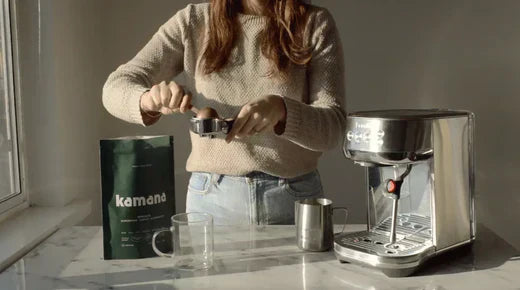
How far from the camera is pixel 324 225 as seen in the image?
95 cm

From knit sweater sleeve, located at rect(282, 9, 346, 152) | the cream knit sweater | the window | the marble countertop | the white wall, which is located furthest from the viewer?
the white wall

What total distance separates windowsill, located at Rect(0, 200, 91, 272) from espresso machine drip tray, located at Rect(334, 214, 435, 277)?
0.58 metres

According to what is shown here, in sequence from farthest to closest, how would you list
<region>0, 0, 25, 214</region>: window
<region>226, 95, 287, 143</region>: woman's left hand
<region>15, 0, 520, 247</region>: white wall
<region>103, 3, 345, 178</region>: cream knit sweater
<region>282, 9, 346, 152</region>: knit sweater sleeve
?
<region>15, 0, 520, 247</region>: white wall < <region>0, 0, 25, 214</region>: window < <region>103, 3, 345, 178</region>: cream knit sweater < <region>282, 9, 346, 152</region>: knit sweater sleeve < <region>226, 95, 287, 143</region>: woman's left hand

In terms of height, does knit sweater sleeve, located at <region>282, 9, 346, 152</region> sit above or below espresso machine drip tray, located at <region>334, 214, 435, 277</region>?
above

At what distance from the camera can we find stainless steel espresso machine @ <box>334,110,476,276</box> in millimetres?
839

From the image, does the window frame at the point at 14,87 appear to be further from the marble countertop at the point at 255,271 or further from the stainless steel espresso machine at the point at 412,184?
the stainless steel espresso machine at the point at 412,184

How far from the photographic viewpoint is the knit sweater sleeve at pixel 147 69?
1.12m

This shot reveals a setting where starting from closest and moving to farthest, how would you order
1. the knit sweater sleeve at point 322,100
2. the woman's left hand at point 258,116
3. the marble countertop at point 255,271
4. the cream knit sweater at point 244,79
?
the marble countertop at point 255,271 < the woman's left hand at point 258,116 < the knit sweater sleeve at point 322,100 < the cream knit sweater at point 244,79

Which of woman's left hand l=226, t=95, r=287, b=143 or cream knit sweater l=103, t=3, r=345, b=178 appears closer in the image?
woman's left hand l=226, t=95, r=287, b=143

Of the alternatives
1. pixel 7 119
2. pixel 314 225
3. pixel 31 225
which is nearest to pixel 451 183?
pixel 314 225

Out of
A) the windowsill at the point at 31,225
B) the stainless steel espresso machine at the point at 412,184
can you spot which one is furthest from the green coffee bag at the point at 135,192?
the stainless steel espresso machine at the point at 412,184

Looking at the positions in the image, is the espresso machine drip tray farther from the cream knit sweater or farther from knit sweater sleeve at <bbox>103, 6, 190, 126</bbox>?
knit sweater sleeve at <bbox>103, 6, 190, 126</bbox>

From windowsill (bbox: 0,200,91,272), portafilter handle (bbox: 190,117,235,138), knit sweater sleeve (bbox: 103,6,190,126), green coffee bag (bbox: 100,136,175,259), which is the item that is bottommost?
windowsill (bbox: 0,200,91,272)

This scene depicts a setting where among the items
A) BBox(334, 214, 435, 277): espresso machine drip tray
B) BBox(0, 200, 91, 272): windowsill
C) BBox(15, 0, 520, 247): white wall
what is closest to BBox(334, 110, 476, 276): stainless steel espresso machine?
BBox(334, 214, 435, 277): espresso machine drip tray
